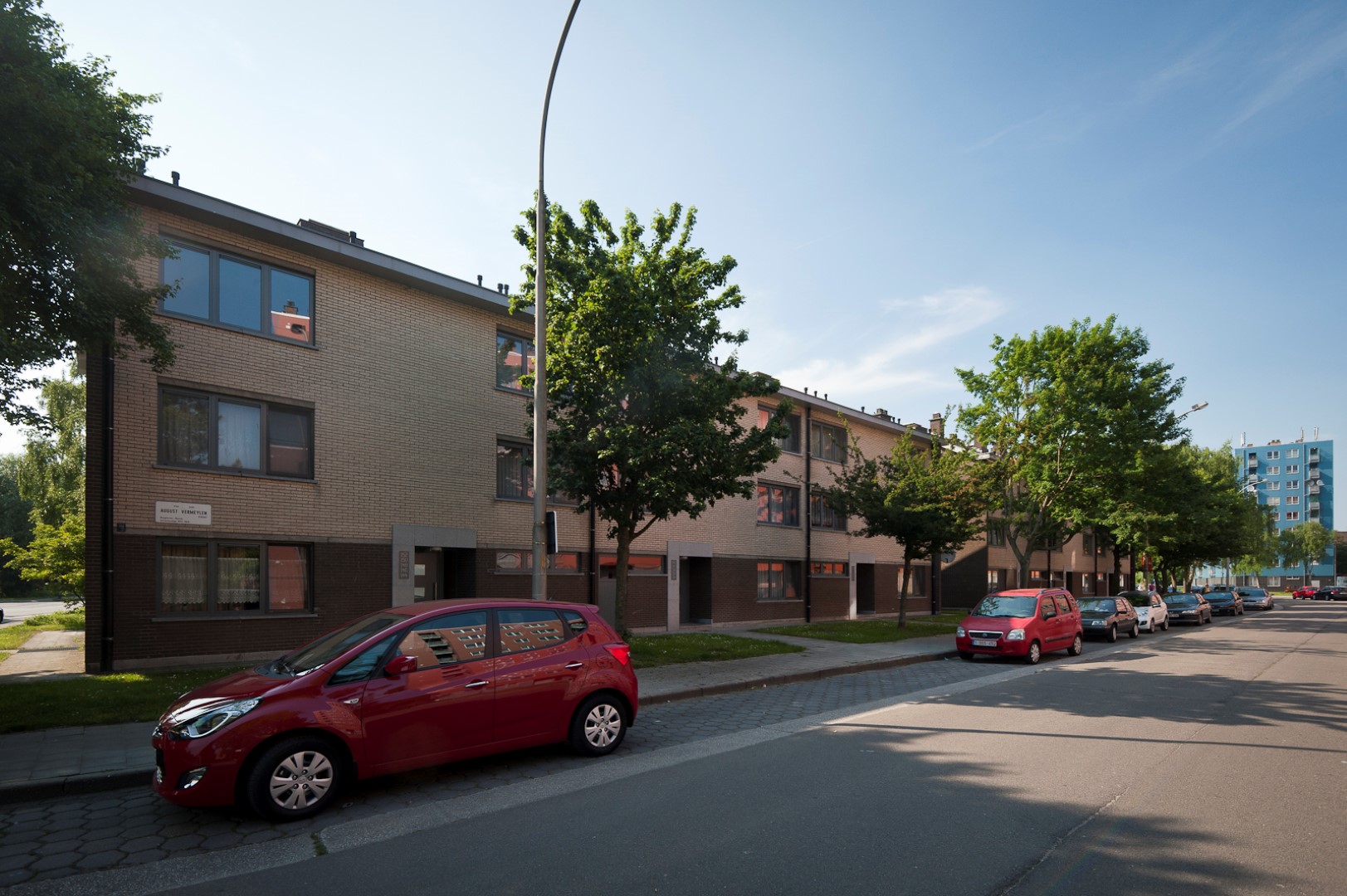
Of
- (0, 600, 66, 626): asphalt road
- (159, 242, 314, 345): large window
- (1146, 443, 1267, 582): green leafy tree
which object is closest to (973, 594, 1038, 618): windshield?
(159, 242, 314, 345): large window

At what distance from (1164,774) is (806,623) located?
19.7m

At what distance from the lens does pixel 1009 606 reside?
1811cm

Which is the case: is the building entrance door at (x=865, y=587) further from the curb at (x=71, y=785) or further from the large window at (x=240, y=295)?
the curb at (x=71, y=785)

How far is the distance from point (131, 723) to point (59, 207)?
583 cm

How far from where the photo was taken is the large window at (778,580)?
26.3 metres

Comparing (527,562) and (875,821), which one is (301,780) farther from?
(527,562)

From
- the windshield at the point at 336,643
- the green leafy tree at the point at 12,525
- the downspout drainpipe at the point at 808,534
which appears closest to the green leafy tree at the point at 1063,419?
the downspout drainpipe at the point at 808,534

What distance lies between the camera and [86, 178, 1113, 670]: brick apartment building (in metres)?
13.2

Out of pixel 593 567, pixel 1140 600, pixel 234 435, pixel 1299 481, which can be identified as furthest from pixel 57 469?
pixel 1299 481

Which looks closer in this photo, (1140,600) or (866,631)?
(866,631)

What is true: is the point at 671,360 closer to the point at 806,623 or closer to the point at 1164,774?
the point at 1164,774

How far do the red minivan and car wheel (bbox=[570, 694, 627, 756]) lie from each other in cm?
1176

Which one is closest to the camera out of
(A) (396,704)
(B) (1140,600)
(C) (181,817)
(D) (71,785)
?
(C) (181,817)

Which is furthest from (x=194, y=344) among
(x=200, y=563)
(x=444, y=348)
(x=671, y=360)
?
(x=671, y=360)
